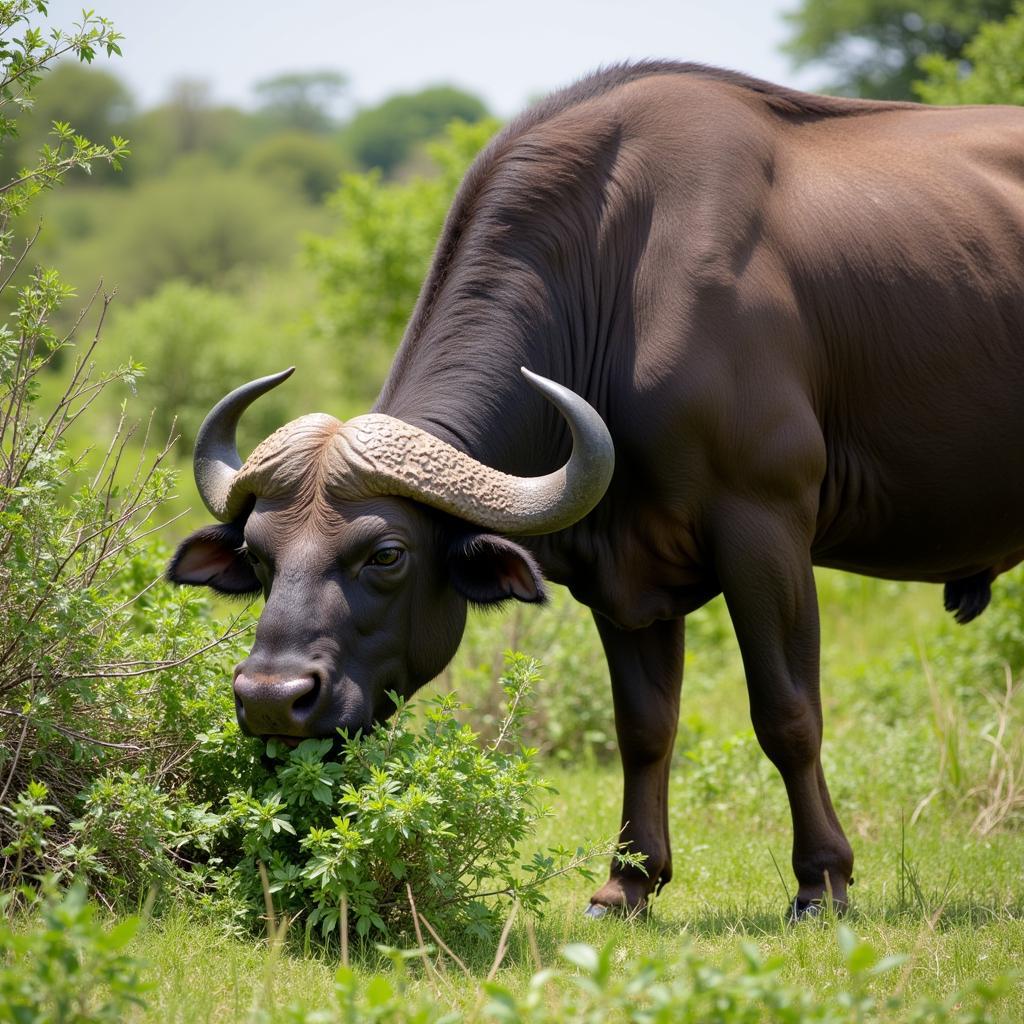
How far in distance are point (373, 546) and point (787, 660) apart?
1725 mm

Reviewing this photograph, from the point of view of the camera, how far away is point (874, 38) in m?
37.0

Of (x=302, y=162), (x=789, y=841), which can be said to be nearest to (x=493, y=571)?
(x=789, y=841)

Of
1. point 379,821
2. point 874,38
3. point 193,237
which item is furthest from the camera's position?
point 193,237

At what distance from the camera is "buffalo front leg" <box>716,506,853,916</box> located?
5281 millimetres

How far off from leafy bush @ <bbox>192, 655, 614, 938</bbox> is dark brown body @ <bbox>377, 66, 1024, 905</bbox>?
1.01m

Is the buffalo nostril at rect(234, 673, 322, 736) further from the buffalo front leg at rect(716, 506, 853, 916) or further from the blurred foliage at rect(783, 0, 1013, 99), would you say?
the blurred foliage at rect(783, 0, 1013, 99)

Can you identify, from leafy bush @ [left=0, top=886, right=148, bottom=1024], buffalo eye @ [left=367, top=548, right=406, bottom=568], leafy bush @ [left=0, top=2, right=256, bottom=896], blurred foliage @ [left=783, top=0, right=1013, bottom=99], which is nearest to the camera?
leafy bush @ [left=0, top=886, right=148, bottom=1024]

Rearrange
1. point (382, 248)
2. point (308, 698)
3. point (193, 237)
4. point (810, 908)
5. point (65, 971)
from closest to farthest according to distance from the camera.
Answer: point (65, 971)
point (308, 698)
point (810, 908)
point (382, 248)
point (193, 237)

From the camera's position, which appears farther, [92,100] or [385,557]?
[92,100]

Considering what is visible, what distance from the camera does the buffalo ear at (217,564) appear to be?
5.35m

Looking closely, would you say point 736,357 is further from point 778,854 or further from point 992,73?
point 992,73

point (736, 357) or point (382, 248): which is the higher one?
point (736, 357)

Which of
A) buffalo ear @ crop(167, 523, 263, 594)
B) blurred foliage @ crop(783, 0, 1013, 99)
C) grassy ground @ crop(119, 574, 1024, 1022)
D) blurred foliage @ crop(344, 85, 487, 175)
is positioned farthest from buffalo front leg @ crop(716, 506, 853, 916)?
blurred foliage @ crop(344, 85, 487, 175)

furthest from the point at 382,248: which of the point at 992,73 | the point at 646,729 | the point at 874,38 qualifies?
the point at 874,38
